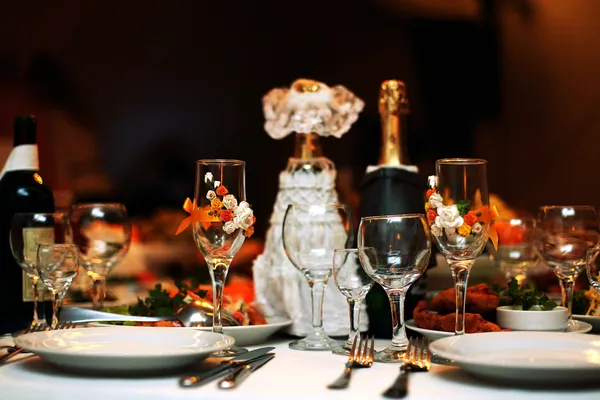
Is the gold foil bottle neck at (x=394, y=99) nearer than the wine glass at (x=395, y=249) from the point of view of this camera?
No

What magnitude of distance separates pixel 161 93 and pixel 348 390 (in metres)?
2.90

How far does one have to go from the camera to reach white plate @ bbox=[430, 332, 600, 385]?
0.72 meters

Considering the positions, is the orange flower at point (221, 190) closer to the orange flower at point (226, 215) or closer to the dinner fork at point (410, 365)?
the orange flower at point (226, 215)

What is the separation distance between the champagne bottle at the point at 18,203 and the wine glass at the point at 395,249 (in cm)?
60

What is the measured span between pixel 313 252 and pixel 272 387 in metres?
0.33

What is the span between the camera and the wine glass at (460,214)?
0.96 m

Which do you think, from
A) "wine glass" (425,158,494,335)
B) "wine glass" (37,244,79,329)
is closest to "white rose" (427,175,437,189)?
"wine glass" (425,158,494,335)

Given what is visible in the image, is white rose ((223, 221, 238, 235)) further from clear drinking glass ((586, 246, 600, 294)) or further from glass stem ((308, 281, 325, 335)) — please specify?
clear drinking glass ((586, 246, 600, 294))

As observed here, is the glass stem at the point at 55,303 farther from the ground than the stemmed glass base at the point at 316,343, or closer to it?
farther from the ground

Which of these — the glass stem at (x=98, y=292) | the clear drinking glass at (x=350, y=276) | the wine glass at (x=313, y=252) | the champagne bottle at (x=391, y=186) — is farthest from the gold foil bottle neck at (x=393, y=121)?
the glass stem at (x=98, y=292)

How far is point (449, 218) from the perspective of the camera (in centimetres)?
95

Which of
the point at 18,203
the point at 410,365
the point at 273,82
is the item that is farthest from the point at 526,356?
the point at 273,82

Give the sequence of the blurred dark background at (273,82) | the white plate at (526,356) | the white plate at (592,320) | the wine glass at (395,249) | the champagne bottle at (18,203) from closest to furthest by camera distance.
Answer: the white plate at (526,356) < the wine glass at (395,249) < the white plate at (592,320) < the champagne bottle at (18,203) < the blurred dark background at (273,82)

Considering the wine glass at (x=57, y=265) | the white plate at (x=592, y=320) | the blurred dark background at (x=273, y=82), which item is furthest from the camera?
the blurred dark background at (x=273, y=82)
